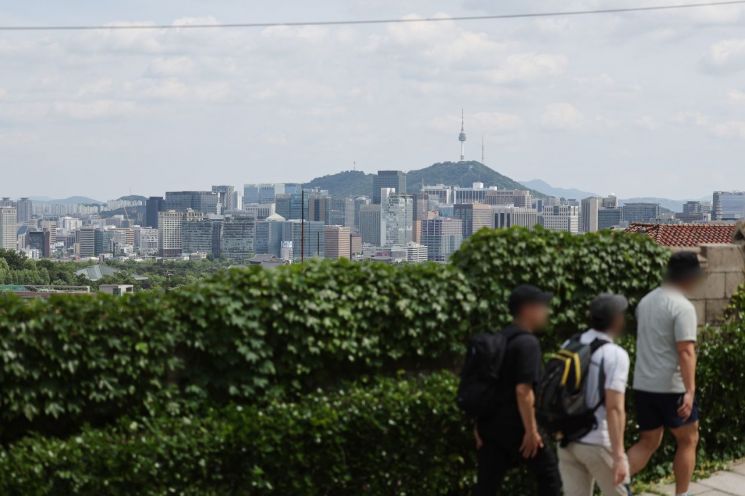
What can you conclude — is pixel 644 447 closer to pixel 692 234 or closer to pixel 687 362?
pixel 687 362

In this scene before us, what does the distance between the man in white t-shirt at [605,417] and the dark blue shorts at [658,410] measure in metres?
0.81

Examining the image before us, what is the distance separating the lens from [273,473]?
5.77 meters

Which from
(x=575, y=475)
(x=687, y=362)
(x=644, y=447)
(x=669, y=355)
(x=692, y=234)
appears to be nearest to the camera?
(x=575, y=475)

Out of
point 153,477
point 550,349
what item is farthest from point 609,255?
point 153,477

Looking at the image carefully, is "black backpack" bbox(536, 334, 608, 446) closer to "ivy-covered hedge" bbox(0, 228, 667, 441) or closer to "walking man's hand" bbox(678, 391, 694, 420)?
"walking man's hand" bbox(678, 391, 694, 420)

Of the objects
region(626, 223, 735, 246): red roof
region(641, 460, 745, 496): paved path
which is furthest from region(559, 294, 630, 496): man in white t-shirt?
region(626, 223, 735, 246): red roof

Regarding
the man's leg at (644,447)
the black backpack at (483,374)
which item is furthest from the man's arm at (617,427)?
the man's leg at (644,447)

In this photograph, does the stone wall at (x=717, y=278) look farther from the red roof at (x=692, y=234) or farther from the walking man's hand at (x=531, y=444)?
the red roof at (x=692, y=234)

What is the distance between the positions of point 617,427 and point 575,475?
51 cm

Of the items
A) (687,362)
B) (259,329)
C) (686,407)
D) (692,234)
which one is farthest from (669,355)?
(692,234)

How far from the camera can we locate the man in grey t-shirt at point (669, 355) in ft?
19.8

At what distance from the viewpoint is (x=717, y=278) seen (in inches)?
341

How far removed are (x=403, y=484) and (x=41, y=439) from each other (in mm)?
2232

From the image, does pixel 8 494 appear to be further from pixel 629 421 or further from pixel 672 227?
pixel 672 227
